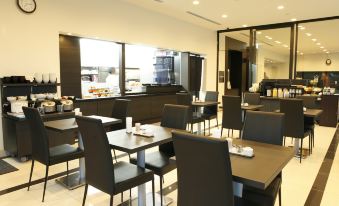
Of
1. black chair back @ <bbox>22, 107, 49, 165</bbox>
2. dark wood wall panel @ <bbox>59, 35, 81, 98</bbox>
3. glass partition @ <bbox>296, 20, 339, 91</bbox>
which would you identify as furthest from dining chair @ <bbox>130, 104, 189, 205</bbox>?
glass partition @ <bbox>296, 20, 339, 91</bbox>

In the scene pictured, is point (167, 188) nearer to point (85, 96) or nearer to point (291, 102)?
point (291, 102)

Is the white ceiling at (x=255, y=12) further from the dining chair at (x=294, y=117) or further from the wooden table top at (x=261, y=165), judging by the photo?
the wooden table top at (x=261, y=165)

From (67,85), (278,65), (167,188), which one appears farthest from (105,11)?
(278,65)

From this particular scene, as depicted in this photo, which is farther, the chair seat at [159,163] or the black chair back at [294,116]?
the black chair back at [294,116]

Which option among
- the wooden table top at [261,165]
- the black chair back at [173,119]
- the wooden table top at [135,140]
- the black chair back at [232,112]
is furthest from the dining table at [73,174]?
the black chair back at [232,112]

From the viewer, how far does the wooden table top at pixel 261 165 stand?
1.55 metres

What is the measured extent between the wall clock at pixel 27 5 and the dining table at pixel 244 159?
3074 mm

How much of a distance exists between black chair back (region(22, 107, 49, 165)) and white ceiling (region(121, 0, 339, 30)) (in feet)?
13.5

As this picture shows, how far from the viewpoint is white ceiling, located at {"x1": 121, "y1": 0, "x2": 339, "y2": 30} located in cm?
607

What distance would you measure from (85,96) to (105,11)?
1918 mm

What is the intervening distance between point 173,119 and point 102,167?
128 centimetres

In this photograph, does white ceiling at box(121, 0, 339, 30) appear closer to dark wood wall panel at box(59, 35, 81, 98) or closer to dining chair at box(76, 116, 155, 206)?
dark wood wall panel at box(59, 35, 81, 98)

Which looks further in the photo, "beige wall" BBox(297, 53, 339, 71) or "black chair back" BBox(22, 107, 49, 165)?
"beige wall" BBox(297, 53, 339, 71)

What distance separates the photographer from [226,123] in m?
5.06
